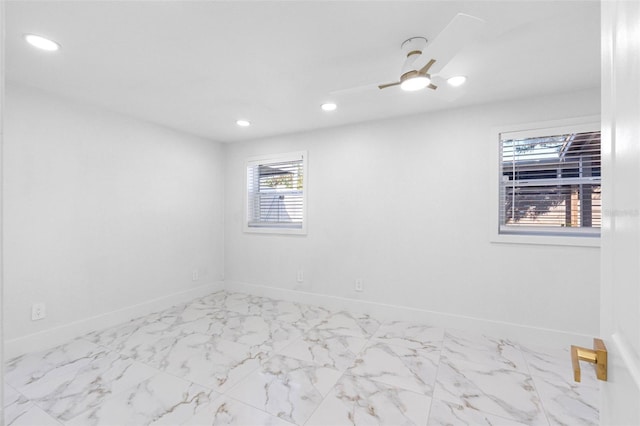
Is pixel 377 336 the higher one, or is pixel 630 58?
pixel 630 58

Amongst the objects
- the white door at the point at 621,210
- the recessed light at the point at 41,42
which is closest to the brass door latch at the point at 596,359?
the white door at the point at 621,210

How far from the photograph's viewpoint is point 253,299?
13.3 feet

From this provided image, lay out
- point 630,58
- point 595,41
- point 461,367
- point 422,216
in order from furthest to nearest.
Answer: point 422,216 → point 461,367 → point 595,41 → point 630,58

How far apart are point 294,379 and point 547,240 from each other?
2.53 metres

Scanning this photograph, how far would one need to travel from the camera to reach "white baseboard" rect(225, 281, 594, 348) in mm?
2645

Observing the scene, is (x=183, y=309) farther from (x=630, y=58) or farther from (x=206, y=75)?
(x=630, y=58)

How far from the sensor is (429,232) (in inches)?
125

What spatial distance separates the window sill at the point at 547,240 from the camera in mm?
2553

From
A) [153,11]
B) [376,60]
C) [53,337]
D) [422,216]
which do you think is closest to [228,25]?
[153,11]

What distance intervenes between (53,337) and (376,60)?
144 inches

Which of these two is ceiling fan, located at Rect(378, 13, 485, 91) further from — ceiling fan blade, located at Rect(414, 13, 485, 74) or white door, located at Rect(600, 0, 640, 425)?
white door, located at Rect(600, 0, 640, 425)

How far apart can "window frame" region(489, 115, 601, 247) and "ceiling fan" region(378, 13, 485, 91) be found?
1306mm

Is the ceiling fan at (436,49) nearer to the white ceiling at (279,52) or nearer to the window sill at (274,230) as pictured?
the white ceiling at (279,52)

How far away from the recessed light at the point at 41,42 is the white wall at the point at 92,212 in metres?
0.89
